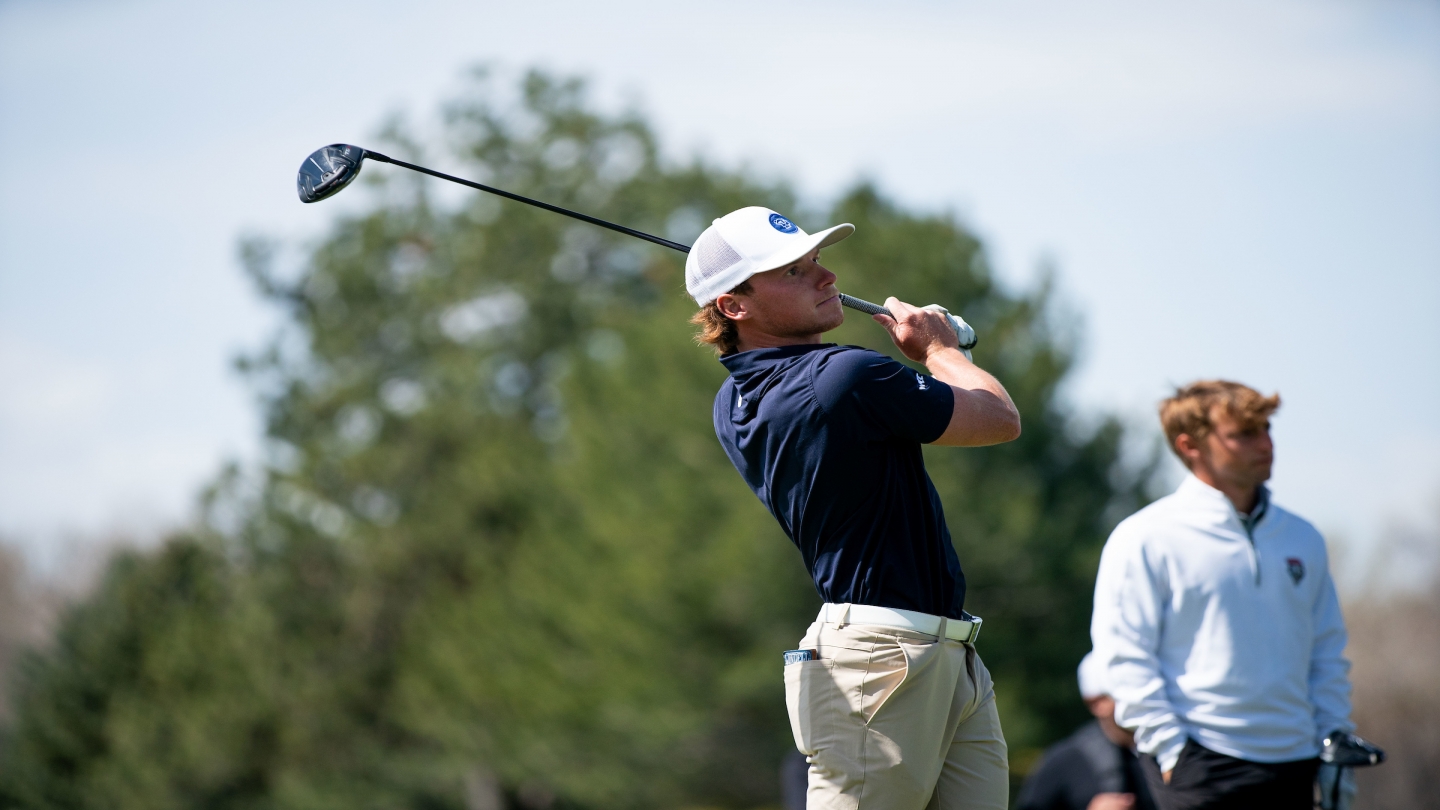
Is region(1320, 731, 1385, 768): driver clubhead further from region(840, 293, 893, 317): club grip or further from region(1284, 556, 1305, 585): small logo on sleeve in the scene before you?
region(840, 293, 893, 317): club grip

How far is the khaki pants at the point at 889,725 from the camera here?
3145 mm

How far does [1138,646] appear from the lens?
411 cm

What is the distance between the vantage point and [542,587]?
27.4m

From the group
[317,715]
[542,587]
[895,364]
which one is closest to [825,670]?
[895,364]

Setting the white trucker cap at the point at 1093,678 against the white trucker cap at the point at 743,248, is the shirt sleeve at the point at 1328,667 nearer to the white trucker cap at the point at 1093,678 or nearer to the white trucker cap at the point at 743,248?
the white trucker cap at the point at 1093,678

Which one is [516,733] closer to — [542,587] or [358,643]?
[542,587]

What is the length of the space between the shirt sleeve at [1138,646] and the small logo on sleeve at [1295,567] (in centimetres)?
37

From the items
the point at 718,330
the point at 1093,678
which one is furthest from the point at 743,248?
the point at 1093,678

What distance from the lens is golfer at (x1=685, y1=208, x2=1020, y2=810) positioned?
3.14m

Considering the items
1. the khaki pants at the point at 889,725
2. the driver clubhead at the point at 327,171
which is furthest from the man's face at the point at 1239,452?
the driver clubhead at the point at 327,171

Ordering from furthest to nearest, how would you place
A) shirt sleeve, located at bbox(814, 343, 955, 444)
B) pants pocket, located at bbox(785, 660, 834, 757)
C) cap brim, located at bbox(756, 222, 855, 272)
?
cap brim, located at bbox(756, 222, 855, 272), pants pocket, located at bbox(785, 660, 834, 757), shirt sleeve, located at bbox(814, 343, 955, 444)

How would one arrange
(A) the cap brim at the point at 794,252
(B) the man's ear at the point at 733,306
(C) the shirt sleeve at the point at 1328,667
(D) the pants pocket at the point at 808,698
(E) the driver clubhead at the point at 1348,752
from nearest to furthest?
(D) the pants pocket at the point at 808,698
(A) the cap brim at the point at 794,252
(B) the man's ear at the point at 733,306
(E) the driver clubhead at the point at 1348,752
(C) the shirt sleeve at the point at 1328,667

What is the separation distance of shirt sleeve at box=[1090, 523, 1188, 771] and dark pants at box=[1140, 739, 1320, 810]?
60 millimetres

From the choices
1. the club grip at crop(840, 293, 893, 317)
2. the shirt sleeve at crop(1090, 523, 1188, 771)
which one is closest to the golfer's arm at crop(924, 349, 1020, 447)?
the club grip at crop(840, 293, 893, 317)
